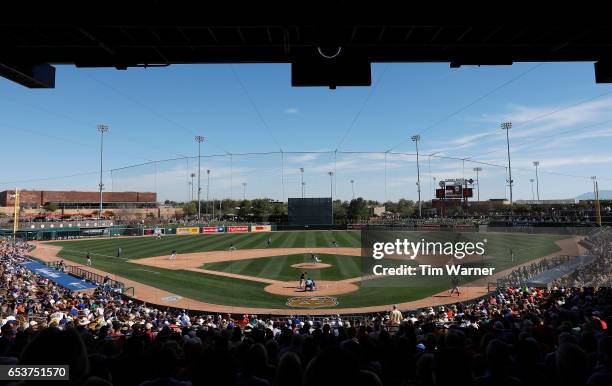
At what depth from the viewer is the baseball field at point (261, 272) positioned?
22.6 metres

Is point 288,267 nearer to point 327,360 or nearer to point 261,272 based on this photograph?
point 261,272

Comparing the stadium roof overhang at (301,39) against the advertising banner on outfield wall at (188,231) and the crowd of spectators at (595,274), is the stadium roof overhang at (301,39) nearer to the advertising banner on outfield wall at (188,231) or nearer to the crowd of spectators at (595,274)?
the crowd of spectators at (595,274)

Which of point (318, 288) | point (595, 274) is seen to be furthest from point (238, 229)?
point (595, 274)

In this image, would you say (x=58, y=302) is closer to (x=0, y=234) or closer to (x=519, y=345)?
(x=519, y=345)

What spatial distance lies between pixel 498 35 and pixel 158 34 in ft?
17.7

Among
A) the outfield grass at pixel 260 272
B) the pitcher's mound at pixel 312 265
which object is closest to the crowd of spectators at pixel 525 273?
the outfield grass at pixel 260 272

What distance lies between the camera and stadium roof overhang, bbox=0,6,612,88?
15.8ft

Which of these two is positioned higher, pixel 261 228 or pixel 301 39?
pixel 301 39

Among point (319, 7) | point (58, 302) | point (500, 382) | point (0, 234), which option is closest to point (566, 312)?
point (500, 382)

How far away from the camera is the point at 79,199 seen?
407 ft

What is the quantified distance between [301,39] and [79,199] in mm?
141333

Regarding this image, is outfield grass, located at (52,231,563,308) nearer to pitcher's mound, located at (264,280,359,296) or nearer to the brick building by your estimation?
pitcher's mound, located at (264,280,359,296)

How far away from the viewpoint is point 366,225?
78.1m

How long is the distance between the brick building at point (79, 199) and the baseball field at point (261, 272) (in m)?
79.9
